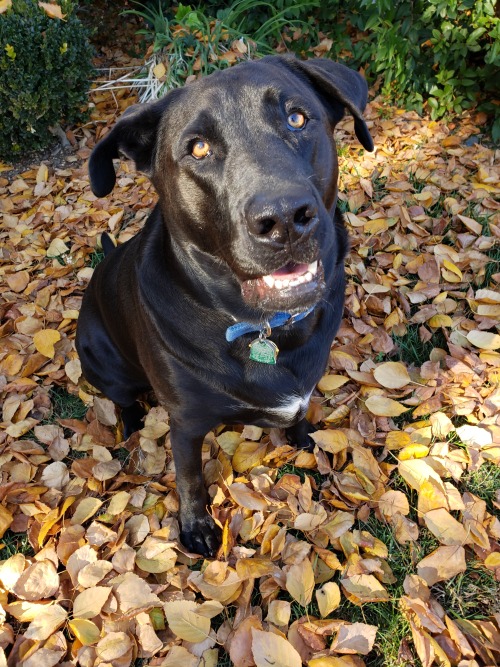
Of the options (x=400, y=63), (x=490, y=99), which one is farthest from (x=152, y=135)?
(x=490, y=99)

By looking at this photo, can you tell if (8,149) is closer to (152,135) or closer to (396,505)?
(152,135)

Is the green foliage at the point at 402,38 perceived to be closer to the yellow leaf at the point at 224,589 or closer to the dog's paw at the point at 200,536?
the dog's paw at the point at 200,536

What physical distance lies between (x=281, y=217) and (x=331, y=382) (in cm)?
151

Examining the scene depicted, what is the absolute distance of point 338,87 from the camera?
2.01 metres

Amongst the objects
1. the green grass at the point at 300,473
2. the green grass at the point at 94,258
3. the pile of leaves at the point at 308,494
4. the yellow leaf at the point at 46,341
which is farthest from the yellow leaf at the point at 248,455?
the green grass at the point at 94,258

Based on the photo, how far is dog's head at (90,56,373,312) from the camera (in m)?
1.65

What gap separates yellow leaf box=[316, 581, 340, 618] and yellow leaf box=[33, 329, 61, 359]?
2.01 m

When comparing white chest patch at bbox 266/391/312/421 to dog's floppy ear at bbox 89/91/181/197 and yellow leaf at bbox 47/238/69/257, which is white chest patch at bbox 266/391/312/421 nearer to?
dog's floppy ear at bbox 89/91/181/197

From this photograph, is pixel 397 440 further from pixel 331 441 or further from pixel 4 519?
pixel 4 519

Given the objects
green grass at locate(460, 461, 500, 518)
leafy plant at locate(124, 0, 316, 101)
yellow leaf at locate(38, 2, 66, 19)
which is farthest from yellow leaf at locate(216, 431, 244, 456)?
yellow leaf at locate(38, 2, 66, 19)

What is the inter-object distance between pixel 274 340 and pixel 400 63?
3.26 metres

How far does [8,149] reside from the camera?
4602mm

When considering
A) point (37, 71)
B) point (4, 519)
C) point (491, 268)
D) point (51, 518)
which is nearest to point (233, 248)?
point (51, 518)

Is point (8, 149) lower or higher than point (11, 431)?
higher
